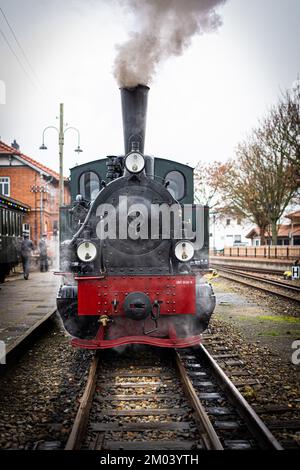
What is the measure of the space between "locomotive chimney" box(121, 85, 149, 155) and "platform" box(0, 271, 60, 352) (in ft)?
10.2

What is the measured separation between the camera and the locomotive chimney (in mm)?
5766

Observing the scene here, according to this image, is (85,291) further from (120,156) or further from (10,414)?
(120,156)

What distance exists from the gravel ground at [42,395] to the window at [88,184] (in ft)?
7.88

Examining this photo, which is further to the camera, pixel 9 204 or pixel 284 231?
pixel 284 231

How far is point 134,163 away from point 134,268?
1.31 metres

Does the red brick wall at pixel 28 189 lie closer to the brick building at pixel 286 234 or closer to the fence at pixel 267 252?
the fence at pixel 267 252

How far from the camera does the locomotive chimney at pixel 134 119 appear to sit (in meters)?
5.77

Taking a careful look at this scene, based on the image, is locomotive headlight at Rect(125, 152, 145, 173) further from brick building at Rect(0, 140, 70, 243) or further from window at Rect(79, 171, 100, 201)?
brick building at Rect(0, 140, 70, 243)

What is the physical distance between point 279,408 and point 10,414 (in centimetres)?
236

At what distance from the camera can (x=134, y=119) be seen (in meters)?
5.77

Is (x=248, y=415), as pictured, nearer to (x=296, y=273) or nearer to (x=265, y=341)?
(x=265, y=341)

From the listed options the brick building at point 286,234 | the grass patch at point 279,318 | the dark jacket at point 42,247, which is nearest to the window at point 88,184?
the grass patch at point 279,318

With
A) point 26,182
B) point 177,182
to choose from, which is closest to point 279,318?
point 177,182

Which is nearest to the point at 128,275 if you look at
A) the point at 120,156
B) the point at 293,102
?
the point at 120,156
